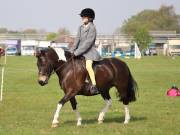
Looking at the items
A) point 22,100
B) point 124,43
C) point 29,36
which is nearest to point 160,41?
point 124,43

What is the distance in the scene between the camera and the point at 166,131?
12.0m

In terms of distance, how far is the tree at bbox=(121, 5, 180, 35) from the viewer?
162 m

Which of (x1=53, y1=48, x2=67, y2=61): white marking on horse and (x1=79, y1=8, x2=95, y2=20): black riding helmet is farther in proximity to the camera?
(x1=79, y1=8, x2=95, y2=20): black riding helmet

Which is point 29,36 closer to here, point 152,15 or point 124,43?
point 124,43

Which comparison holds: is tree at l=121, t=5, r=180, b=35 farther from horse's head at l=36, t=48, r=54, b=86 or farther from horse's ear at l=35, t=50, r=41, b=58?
horse's ear at l=35, t=50, r=41, b=58

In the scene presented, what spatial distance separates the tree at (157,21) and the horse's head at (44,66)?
480 feet

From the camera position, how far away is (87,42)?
12.9 meters

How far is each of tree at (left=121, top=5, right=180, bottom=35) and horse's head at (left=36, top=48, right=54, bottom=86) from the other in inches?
5760

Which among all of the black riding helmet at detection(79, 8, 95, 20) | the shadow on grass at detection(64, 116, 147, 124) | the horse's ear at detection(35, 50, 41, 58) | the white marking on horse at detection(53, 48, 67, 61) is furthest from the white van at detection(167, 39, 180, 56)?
the horse's ear at detection(35, 50, 41, 58)

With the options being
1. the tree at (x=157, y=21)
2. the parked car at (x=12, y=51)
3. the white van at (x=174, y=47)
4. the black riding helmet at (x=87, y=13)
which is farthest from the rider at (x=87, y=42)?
the tree at (x=157, y=21)

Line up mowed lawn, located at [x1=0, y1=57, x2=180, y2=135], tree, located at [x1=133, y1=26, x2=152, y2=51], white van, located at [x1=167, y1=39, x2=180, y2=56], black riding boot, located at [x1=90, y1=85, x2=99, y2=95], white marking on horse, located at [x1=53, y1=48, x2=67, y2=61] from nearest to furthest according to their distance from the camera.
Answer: mowed lawn, located at [x1=0, y1=57, x2=180, y2=135]
white marking on horse, located at [x1=53, y1=48, x2=67, y2=61]
black riding boot, located at [x1=90, y1=85, x2=99, y2=95]
white van, located at [x1=167, y1=39, x2=180, y2=56]
tree, located at [x1=133, y1=26, x2=152, y2=51]

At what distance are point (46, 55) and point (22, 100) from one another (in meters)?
7.69

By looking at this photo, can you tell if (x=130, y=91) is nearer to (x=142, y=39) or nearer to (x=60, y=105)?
(x=60, y=105)

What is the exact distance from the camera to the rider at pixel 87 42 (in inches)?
510
